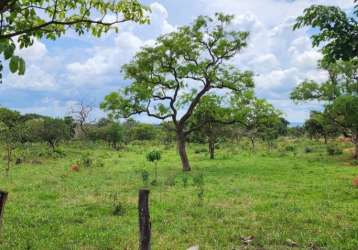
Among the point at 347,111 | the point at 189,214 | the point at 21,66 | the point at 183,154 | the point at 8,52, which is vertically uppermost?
the point at 347,111

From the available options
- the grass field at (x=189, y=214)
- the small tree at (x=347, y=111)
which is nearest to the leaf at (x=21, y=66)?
the grass field at (x=189, y=214)

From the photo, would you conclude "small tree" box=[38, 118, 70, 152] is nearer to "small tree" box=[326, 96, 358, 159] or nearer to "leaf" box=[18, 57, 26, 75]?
"small tree" box=[326, 96, 358, 159]

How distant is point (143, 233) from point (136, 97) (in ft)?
70.7

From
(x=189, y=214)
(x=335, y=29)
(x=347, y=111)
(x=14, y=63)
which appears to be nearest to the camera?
(x=14, y=63)

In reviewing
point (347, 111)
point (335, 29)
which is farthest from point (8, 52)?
point (347, 111)

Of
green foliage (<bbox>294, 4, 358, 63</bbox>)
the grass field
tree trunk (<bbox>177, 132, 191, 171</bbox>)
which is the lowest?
the grass field

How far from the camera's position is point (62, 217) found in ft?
41.0

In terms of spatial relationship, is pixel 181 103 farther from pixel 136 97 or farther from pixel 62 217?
pixel 62 217

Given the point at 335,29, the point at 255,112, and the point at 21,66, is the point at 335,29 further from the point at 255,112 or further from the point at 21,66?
the point at 255,112

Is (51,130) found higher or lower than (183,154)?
higher

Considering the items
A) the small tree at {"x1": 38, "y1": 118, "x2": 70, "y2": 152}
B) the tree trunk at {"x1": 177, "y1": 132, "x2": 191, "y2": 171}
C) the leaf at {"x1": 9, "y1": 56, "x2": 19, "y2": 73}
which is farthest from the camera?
the small tree at {"x1": 38, "y1": 118, "x2": 70, "y2": 152}

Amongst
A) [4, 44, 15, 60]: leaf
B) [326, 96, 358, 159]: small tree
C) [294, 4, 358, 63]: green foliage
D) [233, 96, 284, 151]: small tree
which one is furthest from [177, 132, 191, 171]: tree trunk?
[4, 44, 15, 60]: leaf

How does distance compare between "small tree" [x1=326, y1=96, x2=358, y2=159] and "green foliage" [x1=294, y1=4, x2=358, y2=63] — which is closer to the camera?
"green foliage" [x1=294, y1=4, x2=358, y2=63]

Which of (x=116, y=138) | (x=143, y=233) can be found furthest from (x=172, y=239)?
(x=116, y=138)
